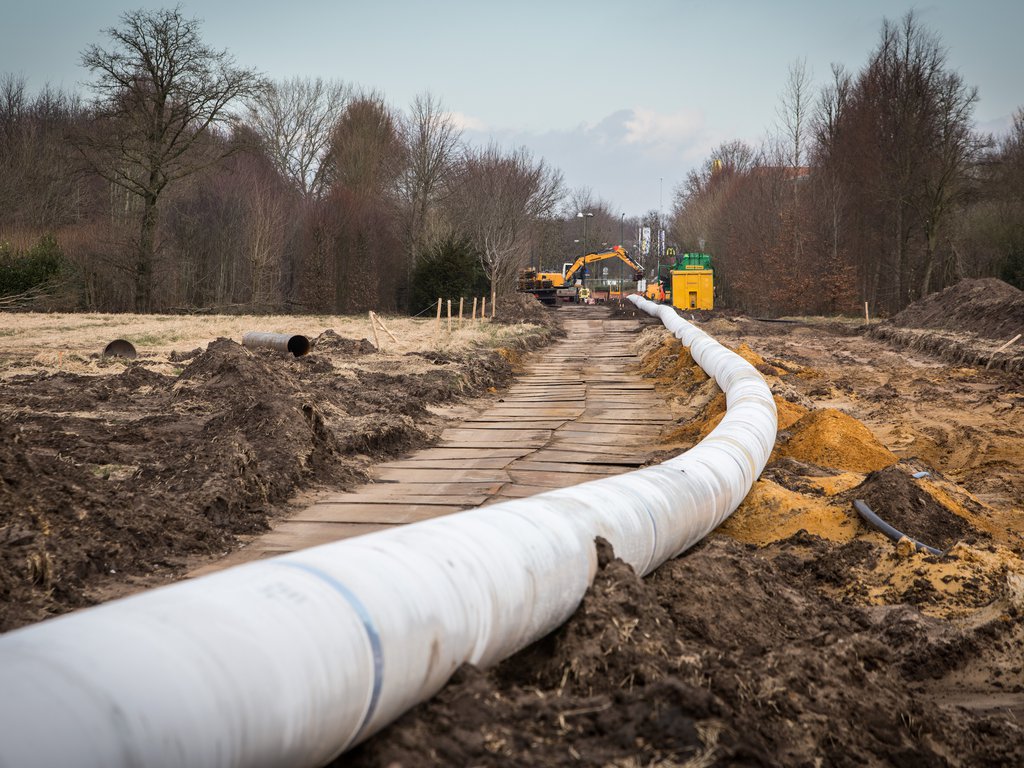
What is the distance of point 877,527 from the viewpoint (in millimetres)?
5914

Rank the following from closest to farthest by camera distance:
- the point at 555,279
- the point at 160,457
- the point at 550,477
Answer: the point at 160,457 → the point at 550,477 → the point at 555,279

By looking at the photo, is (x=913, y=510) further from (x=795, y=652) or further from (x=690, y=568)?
(x=795, y=652)

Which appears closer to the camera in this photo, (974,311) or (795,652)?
(795,652)

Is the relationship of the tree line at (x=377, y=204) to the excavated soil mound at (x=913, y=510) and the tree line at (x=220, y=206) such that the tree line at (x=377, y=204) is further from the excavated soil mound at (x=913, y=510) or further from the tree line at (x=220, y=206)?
the excavated soil mound at (x=913, y=510)

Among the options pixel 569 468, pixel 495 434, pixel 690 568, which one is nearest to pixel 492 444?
pixel 495 434

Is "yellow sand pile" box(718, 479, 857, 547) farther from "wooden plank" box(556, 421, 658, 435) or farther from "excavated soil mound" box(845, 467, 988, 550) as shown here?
"wooden plank" box(556, 421, 658, 435)

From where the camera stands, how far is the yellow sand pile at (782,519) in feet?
20.5

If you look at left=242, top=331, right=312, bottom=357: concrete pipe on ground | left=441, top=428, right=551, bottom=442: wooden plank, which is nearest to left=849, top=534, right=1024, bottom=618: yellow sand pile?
left=441, top=428, right=551, bottom=442: wooden plank

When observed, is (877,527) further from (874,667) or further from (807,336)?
(807,336)

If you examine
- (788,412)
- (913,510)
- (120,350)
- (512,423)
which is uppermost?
(120,350)

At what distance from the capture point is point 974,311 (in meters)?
23.6

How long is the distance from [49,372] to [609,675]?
1241 centimetres

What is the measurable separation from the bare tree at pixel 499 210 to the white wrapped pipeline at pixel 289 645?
3502cm

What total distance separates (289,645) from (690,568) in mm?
2898
